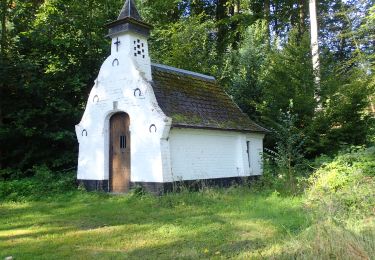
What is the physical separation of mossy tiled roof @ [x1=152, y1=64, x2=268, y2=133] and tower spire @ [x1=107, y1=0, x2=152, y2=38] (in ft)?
5.15

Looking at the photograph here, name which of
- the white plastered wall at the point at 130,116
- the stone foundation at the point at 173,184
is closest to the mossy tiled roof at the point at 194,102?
the white plastered wall at the point at 130,116

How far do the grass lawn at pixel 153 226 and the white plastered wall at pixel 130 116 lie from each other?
4.74 feet

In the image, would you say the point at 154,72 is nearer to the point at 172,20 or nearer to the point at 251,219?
the point at 251,219

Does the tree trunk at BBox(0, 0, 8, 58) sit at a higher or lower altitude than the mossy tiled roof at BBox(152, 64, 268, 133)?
higher

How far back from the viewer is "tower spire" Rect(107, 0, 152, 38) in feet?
46.0

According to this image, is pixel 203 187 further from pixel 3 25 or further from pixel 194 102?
pixel 3 25

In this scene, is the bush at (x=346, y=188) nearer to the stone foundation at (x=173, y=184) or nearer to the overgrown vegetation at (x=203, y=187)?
the overgrown vegetation at (x=203, y=187)

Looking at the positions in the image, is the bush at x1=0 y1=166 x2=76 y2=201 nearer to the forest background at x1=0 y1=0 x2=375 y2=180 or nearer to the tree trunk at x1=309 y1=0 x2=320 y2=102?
the forest background at x1=0 y1=0 x2=375 y2=180

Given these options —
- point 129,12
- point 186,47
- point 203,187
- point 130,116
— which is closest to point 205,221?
point 203,187

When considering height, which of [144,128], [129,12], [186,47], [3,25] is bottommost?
[144,128]

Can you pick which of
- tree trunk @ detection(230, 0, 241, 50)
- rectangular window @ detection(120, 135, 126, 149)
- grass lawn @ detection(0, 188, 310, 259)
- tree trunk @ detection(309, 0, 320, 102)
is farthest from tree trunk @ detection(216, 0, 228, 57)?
grass lawn @ detection(0, 188, 310, 259)

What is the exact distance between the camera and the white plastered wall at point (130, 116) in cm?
1294

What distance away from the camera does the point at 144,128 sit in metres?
13.3

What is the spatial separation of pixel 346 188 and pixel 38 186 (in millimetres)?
9850
